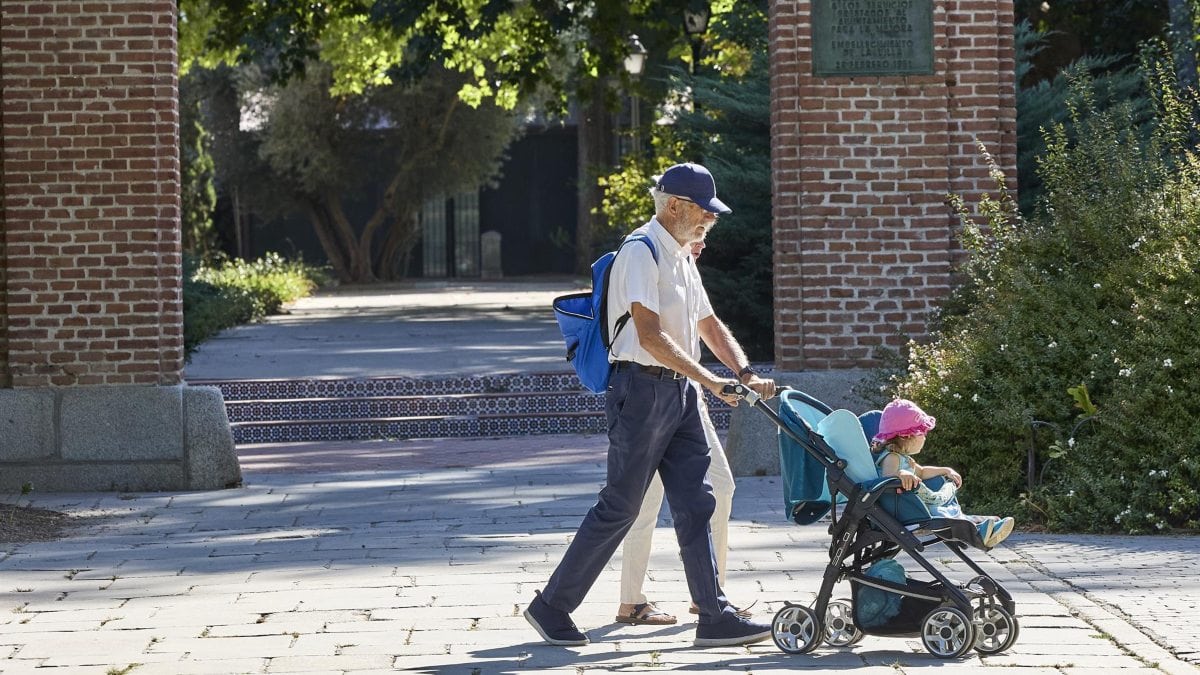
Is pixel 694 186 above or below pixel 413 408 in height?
above

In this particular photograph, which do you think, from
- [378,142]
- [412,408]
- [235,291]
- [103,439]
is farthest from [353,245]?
[103,439]

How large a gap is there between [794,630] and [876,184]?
582 centimetres

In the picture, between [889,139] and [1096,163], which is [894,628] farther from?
[889,139]

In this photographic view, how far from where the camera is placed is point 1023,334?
10.0 m

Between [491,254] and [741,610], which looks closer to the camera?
[741,610]

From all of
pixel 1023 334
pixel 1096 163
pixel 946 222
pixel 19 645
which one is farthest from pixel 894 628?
pixel 946 222

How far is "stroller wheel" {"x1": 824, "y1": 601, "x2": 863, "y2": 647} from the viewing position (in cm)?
652

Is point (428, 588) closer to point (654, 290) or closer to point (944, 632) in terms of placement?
point (654, 290)

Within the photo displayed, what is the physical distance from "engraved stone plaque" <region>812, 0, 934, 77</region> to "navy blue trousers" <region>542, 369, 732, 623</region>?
5.46 m

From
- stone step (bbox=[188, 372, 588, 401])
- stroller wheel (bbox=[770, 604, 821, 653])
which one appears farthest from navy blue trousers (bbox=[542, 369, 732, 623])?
stone step (bbox=[188, 372, 588, 401])

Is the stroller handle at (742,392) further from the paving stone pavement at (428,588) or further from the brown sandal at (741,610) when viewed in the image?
the paving stone pavement at (428,588)

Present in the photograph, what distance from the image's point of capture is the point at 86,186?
11.6 m

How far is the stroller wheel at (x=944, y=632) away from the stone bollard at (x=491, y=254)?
39573mm

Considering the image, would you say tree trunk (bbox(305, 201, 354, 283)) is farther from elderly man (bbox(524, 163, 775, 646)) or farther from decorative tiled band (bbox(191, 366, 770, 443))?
elderly man (bbox(524, 163, 775, 646))
